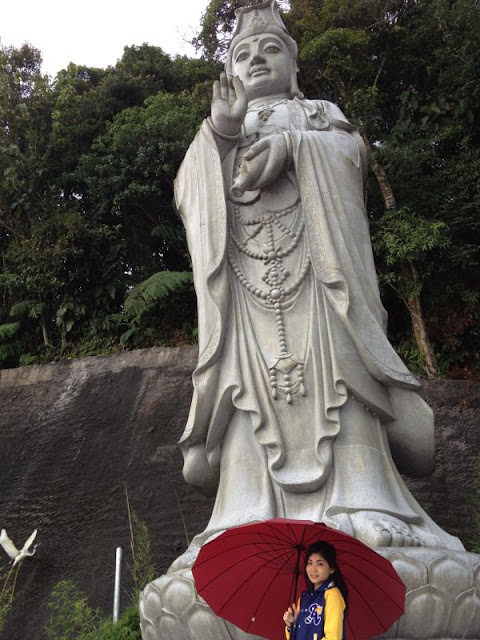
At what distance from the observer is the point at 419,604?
143 inches

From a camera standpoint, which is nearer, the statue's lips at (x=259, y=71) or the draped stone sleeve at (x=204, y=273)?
the draped stone sleeve at (x=204, y=273)

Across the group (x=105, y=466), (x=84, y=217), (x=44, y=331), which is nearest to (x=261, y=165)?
(x=105, y=466)

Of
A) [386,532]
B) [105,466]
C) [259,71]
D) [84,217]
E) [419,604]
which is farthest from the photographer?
[84,217]

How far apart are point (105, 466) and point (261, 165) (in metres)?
5.51

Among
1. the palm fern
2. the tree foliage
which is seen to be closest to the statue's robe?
the palm fern

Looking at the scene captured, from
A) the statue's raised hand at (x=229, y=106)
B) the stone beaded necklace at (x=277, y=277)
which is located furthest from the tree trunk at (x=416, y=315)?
the statue's raised hand at (x=229, y=106)

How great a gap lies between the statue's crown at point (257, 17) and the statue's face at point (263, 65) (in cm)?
11

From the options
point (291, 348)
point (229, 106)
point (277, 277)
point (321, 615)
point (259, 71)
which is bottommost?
point (321, 615)

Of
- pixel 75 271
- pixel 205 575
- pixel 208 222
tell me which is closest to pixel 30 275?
pixel 75 271

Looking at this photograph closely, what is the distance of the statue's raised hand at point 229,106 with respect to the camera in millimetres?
5348

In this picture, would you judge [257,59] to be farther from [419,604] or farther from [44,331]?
[44,331]

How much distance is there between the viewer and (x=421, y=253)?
36.0 ft

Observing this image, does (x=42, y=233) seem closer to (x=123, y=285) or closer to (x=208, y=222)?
(x=123, y=285)

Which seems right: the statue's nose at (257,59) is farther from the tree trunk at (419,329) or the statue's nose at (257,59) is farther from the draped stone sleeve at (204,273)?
the tree trunk at (419,329)
